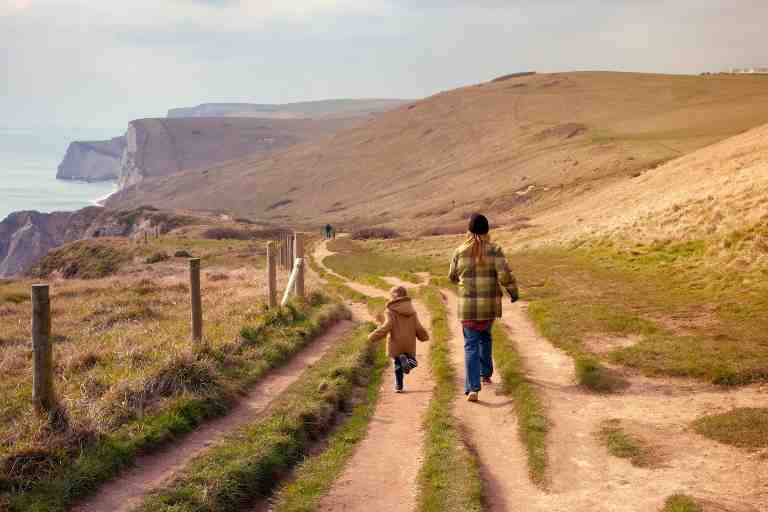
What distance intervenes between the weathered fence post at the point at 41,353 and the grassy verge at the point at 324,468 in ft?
10.5

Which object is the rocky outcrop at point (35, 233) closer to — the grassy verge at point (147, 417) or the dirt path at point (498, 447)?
the grassy verge at point (147, 417)

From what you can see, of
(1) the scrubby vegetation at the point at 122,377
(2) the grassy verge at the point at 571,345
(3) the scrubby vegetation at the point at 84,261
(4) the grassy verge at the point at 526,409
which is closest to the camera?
(1) the scrubby vegetation at the point at 122,377

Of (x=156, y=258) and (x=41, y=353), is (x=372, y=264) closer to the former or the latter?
(x=156, y=258)

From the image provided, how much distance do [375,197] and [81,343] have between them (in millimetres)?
96329

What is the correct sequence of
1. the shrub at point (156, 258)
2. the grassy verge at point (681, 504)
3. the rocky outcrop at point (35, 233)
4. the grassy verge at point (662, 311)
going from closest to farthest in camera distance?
1. the grassy verge at point (681, 504)
2. the grassy verge at point (662, 311)
3. the shrub at point (156, 258)
4. the rocky outcrop at point (35, 233)

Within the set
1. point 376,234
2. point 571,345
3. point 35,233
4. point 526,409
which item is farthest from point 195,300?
point 35,233

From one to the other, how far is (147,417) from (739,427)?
25.5 feet

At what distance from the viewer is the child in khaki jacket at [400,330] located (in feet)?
41.0

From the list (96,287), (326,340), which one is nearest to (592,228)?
(326,340)

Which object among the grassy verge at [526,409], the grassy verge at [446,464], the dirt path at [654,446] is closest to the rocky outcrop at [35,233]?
the grassy verge at [526,409]

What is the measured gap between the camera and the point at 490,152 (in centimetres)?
10506

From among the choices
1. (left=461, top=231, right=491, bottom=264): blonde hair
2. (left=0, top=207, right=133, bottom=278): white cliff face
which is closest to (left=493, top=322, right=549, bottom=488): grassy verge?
(left=461, top=231, right=491, bottom=264): blonde hair

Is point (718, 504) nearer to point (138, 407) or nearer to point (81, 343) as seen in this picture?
point (138, 407)

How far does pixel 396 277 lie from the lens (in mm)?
30062
